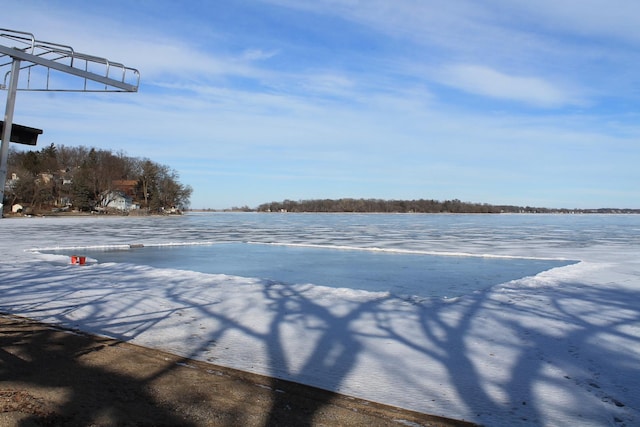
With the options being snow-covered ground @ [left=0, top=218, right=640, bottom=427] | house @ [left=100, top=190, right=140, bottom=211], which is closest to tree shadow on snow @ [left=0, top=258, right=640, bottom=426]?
snow-covered ground @ [left=0, top=218, right=640, bottom=427]

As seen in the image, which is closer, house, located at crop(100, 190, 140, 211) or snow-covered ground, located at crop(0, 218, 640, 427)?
snow-covered ground, located at crop(0, 218, 640, 427)

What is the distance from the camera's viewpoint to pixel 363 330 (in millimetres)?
6824

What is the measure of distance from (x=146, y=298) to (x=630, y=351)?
23.6 feet

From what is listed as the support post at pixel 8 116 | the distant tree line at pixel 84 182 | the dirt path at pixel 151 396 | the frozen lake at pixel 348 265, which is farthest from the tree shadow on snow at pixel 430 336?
the distant tree line at pixel 84 182

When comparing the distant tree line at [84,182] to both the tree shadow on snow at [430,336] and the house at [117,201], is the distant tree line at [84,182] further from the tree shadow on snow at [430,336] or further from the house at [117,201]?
the tree shadow on snow at [430,336]

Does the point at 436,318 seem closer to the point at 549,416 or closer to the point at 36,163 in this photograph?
the point at 549,416

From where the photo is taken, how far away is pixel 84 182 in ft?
233

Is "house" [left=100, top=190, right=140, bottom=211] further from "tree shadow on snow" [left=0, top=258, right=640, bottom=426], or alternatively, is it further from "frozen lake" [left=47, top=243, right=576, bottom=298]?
"tree shadow on snow" [left=0, top=258, right=640, bottom=426]

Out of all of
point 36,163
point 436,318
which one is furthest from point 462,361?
point 36,163

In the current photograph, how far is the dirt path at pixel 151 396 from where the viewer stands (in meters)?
3.49

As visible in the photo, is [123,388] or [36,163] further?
[36,163]

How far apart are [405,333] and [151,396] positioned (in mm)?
3635

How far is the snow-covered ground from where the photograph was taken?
14.7 feet

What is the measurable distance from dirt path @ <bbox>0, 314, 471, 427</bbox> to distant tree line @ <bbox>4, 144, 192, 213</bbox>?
58.2m
